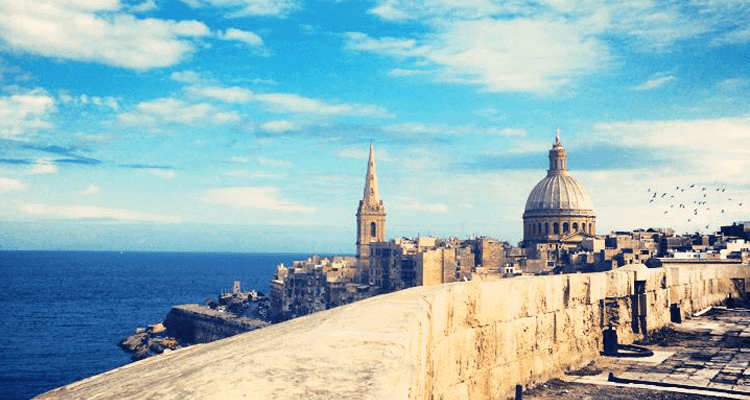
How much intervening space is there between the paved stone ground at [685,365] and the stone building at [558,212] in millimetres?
69447

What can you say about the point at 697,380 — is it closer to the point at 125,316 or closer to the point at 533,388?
the point at 533,388

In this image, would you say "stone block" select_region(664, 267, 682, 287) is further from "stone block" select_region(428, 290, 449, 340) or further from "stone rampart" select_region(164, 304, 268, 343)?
"stone rampart" select_region(164, 304, 268, 343)

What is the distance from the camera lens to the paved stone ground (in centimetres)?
689

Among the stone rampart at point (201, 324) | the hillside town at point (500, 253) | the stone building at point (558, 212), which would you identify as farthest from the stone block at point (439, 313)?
the stone building at point (558, 212)

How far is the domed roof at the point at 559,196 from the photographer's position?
270ft

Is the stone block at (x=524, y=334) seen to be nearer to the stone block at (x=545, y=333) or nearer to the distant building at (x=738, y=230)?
the stone block at (x=545, y=333)

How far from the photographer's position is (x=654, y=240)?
67688mm

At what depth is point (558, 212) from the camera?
81500 millimetres

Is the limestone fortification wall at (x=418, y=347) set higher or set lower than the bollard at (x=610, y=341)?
higher

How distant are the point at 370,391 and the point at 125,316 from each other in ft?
271

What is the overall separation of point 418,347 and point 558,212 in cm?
7965

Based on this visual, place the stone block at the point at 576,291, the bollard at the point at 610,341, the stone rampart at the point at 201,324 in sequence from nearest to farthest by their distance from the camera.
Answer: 1. the stone block at the point at 576,291
2. the bollard at the point at 610,341
3. the stone rampart at the point at 201,324

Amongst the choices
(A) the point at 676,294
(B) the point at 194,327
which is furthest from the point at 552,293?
(B) the point at 194,327

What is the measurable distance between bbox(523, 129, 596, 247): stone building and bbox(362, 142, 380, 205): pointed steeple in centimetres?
1817
